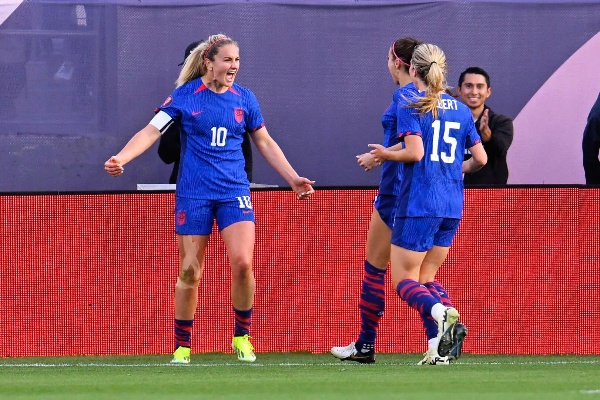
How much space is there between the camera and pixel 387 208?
337 inches

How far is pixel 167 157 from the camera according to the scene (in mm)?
9836

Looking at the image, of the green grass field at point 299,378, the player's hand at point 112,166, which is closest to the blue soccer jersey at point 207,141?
the player's hand at point 112,166

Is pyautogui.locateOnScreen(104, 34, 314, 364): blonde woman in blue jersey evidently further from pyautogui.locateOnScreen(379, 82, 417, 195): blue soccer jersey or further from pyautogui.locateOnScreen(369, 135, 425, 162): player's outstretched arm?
pyautogui.locateOnScreen(369, 135, 425, 162): player's outstretched arm

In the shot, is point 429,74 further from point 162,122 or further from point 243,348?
point 243,348

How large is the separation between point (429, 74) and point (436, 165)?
0.53 m

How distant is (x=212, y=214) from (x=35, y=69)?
2055 millimetres

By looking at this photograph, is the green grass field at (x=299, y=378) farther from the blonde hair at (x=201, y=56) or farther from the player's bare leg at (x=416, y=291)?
the blonde hair at (x=201, y=56)

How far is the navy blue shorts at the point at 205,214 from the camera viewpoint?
8.74 m

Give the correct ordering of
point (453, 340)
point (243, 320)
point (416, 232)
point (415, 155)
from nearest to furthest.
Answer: point (453, 340) < point (415, 155) < point (416, 232) < point (243, 320)

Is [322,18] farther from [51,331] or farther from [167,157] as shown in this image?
[51,331]

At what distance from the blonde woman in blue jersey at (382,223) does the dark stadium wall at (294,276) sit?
1391mm

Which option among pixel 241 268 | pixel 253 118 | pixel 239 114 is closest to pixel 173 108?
pixel 239 114

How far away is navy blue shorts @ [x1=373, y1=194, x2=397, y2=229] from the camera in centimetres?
853

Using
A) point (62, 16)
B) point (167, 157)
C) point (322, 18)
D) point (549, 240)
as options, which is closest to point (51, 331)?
point (167, 157)
